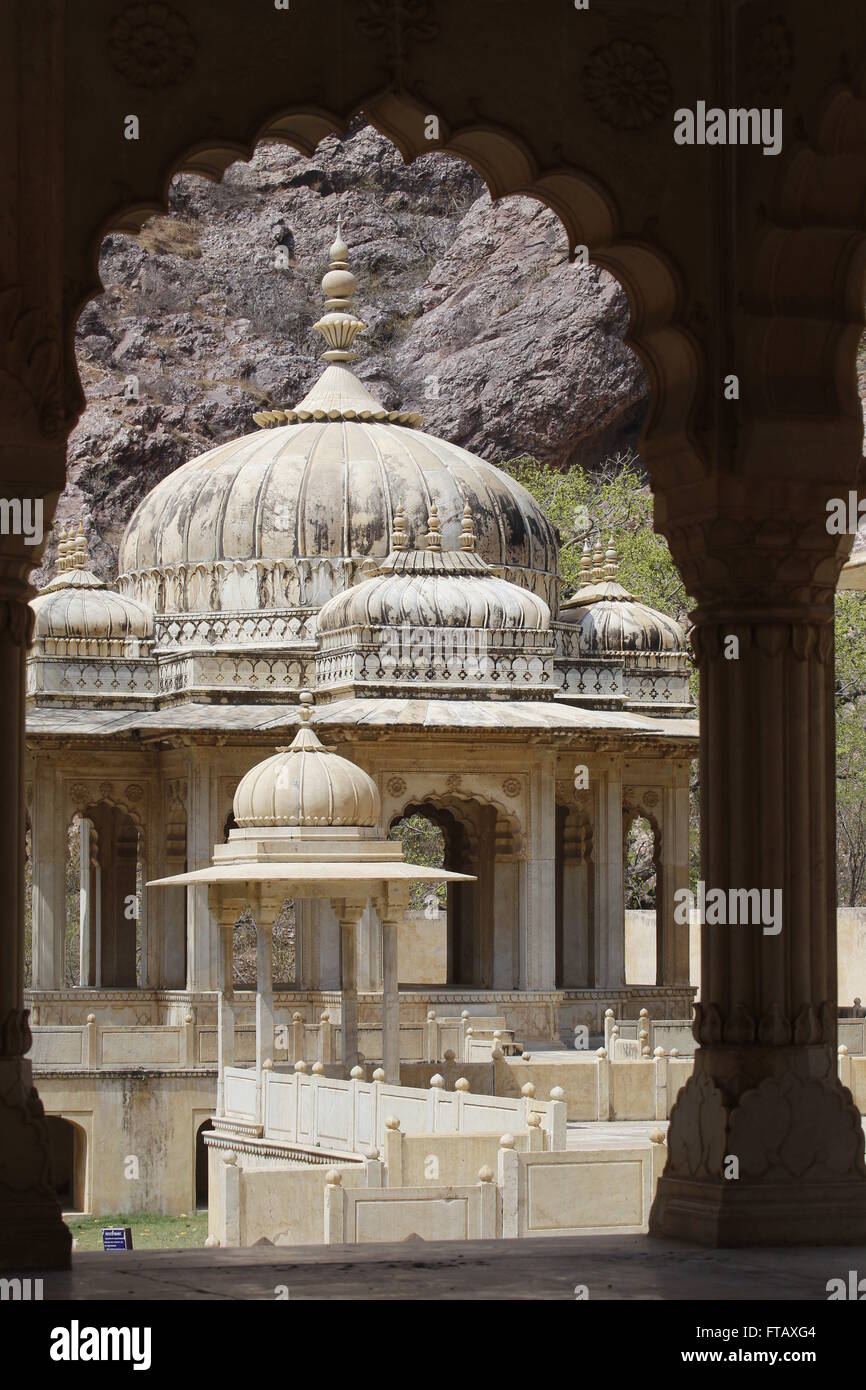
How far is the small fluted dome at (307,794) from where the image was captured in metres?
21.2

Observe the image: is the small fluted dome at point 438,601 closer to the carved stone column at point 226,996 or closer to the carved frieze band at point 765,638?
the carved stone column at point 226,996

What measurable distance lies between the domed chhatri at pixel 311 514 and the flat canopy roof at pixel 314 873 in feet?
29.1

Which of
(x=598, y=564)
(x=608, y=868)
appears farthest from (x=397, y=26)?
(x=598, y=564)

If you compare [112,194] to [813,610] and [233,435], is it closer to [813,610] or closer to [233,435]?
[813,610]

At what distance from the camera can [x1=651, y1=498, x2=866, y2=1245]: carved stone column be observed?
24.6 ft

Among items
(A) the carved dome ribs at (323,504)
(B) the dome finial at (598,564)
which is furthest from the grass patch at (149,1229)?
(B) the dome finial at (598,564)

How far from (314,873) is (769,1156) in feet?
42.4

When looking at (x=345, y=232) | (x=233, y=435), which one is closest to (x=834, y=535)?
(x=233, y=435)

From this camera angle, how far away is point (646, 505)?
43.2 meters

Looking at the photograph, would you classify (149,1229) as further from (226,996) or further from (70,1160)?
(70,1160)

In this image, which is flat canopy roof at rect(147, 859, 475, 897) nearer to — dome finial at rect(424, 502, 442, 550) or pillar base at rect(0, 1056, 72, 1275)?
dome finial at rect(424, 502, 442, 550)

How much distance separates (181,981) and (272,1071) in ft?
27.7

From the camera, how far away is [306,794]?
69.6ft

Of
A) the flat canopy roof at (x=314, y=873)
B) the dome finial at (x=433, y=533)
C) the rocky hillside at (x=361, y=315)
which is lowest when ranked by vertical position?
the flat canopy roof at (x=314, y=873)
